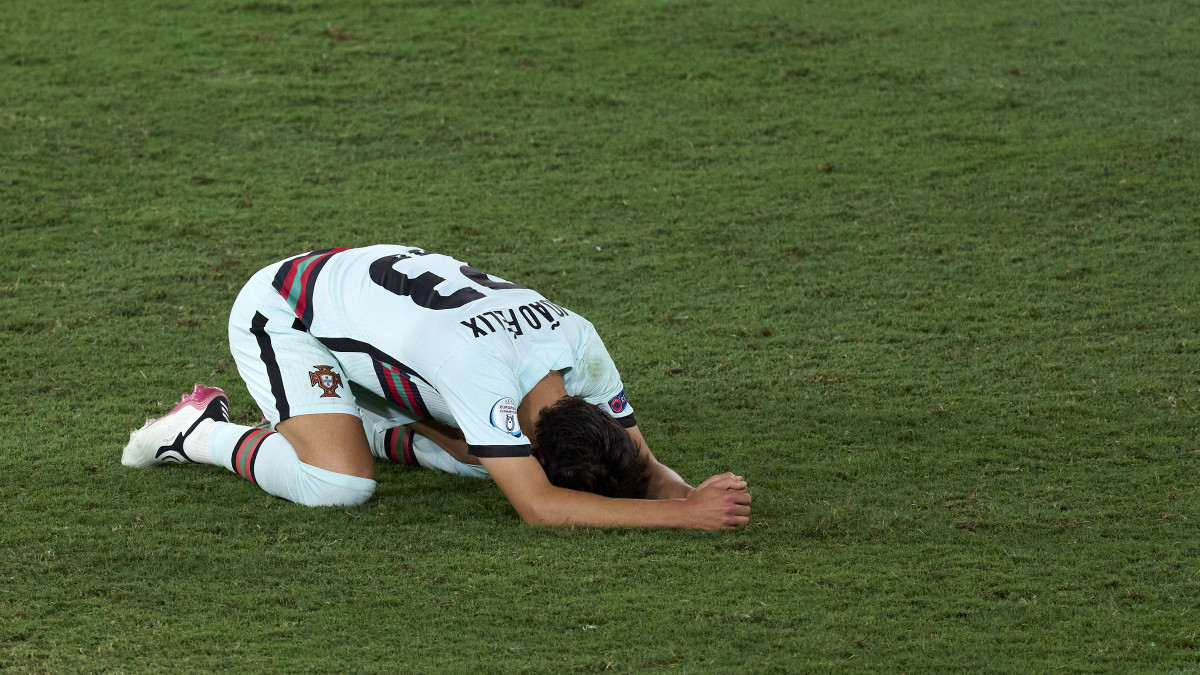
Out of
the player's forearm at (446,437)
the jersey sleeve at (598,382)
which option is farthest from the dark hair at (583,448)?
the player's forearm at (446,437)

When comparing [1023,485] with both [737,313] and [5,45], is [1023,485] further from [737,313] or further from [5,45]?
[5,45]

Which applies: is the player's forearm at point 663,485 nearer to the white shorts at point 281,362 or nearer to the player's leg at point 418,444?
the player's leg at point 418,444

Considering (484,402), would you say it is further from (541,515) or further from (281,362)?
(281,362)

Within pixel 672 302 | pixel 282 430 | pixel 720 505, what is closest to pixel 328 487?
pixel 282 430

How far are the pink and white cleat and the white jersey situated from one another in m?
0.41

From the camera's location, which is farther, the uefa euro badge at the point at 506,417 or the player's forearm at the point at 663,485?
the player's forearm at the point at 663,485

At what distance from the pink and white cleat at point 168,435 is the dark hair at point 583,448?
3.39 feet

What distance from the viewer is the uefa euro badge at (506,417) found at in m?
2.57

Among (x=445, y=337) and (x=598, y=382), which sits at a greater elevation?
(x=445, y=337)

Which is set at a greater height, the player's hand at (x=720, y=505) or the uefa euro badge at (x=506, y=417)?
the uefa euro badge at (x=506, y=417)

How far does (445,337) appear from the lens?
269cm

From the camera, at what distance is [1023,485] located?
3031 mm

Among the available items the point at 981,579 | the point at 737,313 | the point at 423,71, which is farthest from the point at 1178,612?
the point at 423,71

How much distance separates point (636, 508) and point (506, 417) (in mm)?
363
